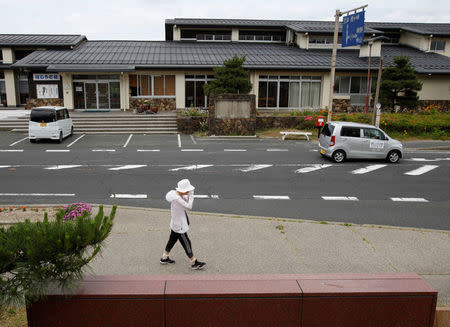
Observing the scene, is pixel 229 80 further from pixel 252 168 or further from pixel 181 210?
pixel 181 210

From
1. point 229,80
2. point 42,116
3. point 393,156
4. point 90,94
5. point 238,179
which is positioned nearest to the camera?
point 238,179

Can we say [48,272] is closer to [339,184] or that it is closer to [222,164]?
[339,184]


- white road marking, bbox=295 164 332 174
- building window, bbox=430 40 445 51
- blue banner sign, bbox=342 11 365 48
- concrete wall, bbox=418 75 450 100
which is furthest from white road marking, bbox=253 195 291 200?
building window, bbox=430 40 445 51

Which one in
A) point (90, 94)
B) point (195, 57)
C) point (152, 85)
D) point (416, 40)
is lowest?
point (90, 94)

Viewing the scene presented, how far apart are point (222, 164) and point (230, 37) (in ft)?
90.5

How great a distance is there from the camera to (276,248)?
27.8 feet

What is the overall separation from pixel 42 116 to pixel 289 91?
66.3 ft

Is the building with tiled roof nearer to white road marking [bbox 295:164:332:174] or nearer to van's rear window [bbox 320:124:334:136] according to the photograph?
van's rear window [bbox 320:124:334:136]

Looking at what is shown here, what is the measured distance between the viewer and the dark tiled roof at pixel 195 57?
31328 millimetres

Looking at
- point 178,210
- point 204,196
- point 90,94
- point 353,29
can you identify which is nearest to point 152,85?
point 90,94

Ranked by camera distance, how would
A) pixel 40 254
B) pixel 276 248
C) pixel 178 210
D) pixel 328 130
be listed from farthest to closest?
pixel 328 130 < pixel 276 248 < pixel 178 210 < pixel 40 254

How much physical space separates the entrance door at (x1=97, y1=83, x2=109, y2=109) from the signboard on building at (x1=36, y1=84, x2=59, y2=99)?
3342mm

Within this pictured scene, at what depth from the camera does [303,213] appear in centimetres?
1098

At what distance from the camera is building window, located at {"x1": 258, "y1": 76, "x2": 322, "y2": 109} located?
33719 millimetres
